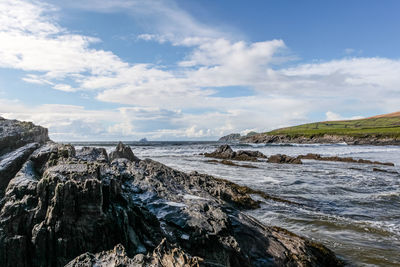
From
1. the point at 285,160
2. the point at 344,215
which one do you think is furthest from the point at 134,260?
the point at 285,160

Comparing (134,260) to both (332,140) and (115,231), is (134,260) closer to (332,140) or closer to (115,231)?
(115,231)

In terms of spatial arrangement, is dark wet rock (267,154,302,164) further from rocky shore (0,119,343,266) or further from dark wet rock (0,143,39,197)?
dark wet rock (0,143,39,197)

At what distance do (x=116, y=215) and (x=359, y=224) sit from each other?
30.8ft

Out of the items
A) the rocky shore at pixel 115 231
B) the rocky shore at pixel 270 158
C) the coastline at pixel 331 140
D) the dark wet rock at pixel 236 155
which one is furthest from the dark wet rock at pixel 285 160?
the coastline at pixel 331 140

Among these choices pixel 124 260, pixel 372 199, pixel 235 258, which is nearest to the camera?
pixel 124 260

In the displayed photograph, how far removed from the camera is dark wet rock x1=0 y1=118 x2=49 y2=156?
34.3 ft

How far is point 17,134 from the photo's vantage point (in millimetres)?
11211

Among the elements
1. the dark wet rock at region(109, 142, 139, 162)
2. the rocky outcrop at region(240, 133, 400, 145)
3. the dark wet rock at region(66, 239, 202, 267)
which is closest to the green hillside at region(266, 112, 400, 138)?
the rocky outcrop at region(240, 133, 400, 145)

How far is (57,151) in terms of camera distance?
9359 mm

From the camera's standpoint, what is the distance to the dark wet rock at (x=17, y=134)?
10.4 metres

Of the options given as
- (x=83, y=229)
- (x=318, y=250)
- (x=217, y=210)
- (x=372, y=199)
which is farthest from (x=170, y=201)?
(x=372, y=199)

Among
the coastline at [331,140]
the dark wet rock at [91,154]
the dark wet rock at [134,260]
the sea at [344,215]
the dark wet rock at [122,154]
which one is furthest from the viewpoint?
the coastline at [331,140]

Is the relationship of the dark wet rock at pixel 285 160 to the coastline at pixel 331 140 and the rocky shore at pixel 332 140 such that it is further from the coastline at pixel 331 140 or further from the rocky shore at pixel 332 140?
the rocky shore at pixel 332 140

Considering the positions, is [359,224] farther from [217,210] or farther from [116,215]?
[116,215]
